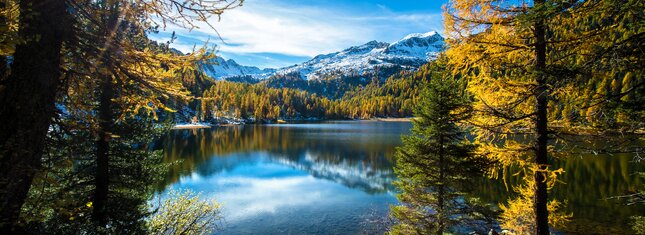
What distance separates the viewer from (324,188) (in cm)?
3834

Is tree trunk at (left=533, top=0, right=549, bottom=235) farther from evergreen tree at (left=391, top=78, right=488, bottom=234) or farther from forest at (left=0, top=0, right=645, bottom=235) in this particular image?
evergreen tree at (left=391, top=78, right=488, bottom=234)

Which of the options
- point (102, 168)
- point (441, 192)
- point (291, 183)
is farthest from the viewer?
point (291, 183)

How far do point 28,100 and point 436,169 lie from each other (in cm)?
1524

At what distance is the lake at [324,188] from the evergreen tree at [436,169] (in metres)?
5.87

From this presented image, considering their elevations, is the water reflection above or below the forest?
below

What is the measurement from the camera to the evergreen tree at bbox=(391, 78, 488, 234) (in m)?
15.0

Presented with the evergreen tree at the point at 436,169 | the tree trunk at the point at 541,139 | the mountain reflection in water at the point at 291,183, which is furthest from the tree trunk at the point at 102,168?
the tree trunk at the point at 541,139

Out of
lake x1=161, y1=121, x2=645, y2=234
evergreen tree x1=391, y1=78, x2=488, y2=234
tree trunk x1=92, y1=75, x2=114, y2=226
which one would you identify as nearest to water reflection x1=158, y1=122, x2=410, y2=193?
lake x1=161, y1=121, x2=645, y2=234

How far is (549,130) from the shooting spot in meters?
8.18

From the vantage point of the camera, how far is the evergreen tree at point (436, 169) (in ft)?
49.1

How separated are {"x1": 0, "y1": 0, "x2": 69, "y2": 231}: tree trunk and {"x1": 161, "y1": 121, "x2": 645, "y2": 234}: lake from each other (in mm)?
12566

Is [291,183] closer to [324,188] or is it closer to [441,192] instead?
[324,188]


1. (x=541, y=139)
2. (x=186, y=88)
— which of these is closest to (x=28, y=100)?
(x=186, y=88)

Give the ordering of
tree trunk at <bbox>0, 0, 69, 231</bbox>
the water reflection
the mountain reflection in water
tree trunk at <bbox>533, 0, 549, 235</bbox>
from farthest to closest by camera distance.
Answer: the water reflection < the mountain reflection in water < tree trunk at <bbox>533, 0, 549, 235</bbox> < tree trunk at <bbox>0, 0, 69, 231</bbox>
